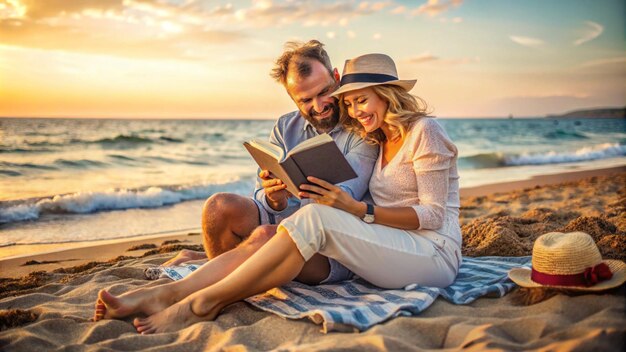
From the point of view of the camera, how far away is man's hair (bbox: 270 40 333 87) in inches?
153

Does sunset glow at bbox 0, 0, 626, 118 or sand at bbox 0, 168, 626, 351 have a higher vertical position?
sunset glow at bbox 0, 0, 626, 118

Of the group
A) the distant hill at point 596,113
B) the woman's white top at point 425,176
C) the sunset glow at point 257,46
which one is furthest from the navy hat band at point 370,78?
the distant hill at point 596,113

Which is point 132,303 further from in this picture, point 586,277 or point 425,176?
point 586,277

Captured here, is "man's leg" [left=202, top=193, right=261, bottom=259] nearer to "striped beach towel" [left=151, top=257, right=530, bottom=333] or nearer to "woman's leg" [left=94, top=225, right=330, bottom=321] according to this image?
"woman's leg" [left=94, top=225, right=330, bottom=321]

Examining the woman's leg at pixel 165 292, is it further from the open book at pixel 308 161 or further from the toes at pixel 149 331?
the open book at pixel 308 161

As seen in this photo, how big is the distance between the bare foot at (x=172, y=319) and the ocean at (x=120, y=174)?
321cm

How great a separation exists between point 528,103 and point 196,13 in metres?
17.5

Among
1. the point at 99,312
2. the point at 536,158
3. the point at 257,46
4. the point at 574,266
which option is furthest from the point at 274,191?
the point at 536,158

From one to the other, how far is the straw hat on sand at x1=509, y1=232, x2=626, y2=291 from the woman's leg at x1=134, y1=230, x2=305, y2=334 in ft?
4.00

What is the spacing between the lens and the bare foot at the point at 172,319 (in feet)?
9.47

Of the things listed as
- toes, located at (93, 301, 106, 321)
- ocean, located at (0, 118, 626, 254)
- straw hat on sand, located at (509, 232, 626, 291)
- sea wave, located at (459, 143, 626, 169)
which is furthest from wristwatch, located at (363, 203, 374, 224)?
sea wave, located at (459, 143, 626, 169)

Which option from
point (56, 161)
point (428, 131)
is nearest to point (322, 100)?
point (428, 131)

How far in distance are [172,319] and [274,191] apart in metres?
1.01

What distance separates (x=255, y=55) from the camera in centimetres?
1385
